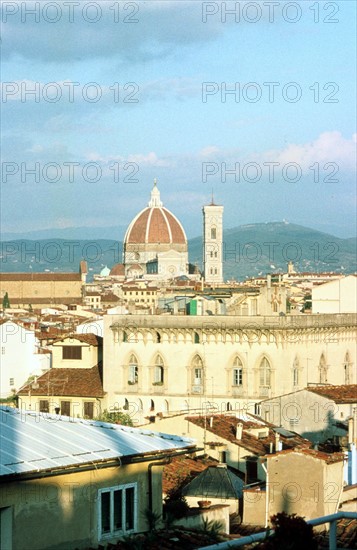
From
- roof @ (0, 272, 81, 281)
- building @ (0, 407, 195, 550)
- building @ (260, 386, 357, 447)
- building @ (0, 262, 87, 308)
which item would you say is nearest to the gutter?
building @ (0, 407, 195, 550)

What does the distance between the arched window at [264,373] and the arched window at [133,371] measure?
12.1 feet

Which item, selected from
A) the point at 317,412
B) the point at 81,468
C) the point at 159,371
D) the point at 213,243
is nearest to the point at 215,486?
the point at 81,468

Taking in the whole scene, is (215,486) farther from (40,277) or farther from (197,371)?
(40,277)

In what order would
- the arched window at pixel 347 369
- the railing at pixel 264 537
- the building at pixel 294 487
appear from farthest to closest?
the arched window at pixel 347 369 < the building at pixel 294 487 < the railing at pixel 264 537

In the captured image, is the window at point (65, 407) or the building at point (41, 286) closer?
the window at point (65, 407)

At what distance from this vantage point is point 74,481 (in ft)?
30.5

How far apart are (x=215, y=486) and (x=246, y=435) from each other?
7908 millimetres

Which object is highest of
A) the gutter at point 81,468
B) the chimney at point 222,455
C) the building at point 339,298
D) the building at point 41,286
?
the building at point 41,286

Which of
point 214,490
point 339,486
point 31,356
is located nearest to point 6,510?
point 339,486

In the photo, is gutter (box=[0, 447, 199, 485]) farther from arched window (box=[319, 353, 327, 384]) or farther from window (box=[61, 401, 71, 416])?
arched window (box=[319, 353, 327, 384])

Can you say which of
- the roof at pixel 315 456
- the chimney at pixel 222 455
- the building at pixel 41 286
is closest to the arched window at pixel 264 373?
the chimney at pixel 222 455

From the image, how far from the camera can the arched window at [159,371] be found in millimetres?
39969

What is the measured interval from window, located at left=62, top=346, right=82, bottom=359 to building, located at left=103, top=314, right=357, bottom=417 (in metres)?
1.49

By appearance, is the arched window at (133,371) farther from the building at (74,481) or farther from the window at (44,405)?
the building at (74,481)
